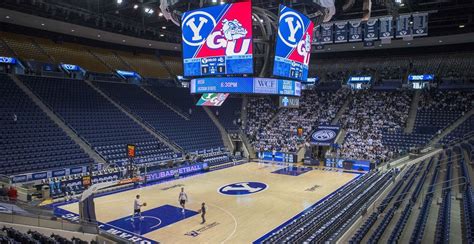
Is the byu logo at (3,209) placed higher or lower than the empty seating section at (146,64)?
lower

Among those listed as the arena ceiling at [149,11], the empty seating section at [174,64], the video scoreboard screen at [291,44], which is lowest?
the video scoreboard screen at [291,44]

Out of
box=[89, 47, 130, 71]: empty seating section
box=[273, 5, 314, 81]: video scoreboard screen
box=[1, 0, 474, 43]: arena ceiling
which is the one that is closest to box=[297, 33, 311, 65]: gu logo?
box=[273, 5, 314, 81]: video scoreboard screen

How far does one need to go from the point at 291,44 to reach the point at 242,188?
450 inches

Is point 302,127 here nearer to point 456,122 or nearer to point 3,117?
point 456,122

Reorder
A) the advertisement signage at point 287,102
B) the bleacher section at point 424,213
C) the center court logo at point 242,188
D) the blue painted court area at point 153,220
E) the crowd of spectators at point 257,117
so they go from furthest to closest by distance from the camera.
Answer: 1. the crowd of spectators at point 257,117
2. the center court logo at point 242,188
3. the advertisement signage at point 287,102
4. the blue painted court area at point 153,220
5. the bleacher section at point 424,213

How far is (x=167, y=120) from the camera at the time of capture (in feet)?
120

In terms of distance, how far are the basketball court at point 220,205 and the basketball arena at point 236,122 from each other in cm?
14

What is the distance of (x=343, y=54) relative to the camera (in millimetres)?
47156

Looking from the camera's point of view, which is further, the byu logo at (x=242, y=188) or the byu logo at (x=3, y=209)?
the byu logo at (x=242, y=188)

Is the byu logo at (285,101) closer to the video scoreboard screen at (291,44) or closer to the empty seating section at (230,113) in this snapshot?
the video scoreboard screen at (291,44)

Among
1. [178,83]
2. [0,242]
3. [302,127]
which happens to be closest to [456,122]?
[302,127]

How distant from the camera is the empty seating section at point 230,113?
42684 mm

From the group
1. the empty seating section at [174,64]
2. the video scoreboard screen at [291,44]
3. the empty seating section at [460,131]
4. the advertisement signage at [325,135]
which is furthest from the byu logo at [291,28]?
the empty seating section at [174,64]

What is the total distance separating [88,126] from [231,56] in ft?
59.0
